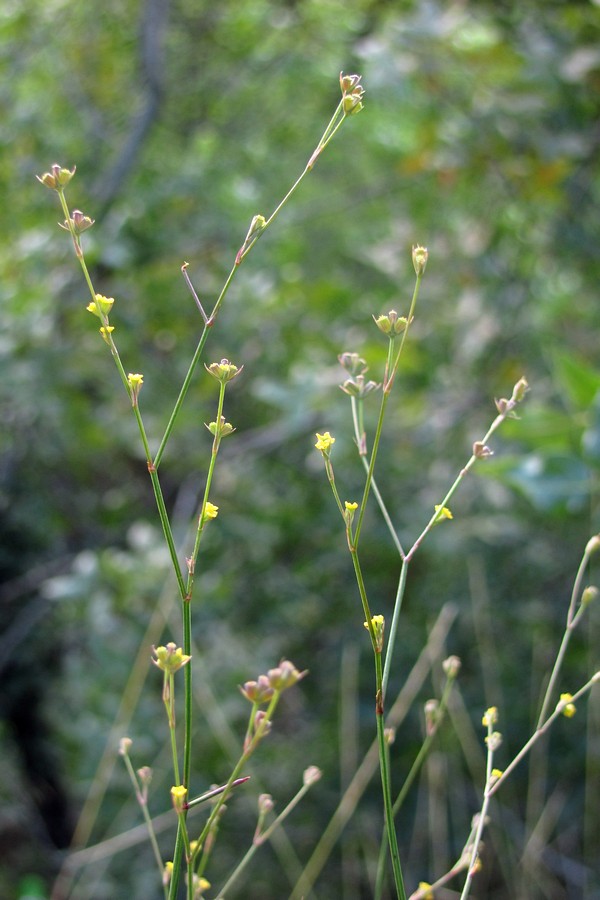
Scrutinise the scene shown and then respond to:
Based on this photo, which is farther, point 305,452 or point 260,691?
point 305,452

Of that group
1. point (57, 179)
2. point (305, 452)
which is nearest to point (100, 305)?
point (57, 179)

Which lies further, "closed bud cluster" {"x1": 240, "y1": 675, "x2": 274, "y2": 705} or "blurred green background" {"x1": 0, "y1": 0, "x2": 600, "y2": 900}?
"blurred green background" {"x1": 0, "y1": 0, "x2": 600, "y2": 900}

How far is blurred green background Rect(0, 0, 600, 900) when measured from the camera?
1265 millimetres

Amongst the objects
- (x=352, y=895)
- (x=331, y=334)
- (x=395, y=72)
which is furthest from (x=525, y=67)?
(x=352, y=895)

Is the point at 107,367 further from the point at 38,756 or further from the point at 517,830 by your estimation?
the point at 517,830

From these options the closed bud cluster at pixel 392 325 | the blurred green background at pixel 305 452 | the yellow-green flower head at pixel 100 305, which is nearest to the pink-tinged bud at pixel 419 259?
the closed bud cluster at pixel 392 325

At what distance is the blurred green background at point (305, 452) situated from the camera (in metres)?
1.26

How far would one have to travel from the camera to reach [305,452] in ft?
5.15

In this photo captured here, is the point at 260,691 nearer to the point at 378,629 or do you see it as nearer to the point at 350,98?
the point at 378,629

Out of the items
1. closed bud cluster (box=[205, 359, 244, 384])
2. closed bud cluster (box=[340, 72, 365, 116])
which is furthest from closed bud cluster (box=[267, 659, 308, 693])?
closed bud cluster (box=[340, 72, 365, 116])

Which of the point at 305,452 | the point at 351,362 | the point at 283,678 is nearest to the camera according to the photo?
the point at 283,678

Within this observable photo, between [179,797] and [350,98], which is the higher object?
[350,98]

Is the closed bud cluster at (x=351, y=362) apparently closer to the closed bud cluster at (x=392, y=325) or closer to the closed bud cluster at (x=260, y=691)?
the closed bud cluster at (x=392, y=325)

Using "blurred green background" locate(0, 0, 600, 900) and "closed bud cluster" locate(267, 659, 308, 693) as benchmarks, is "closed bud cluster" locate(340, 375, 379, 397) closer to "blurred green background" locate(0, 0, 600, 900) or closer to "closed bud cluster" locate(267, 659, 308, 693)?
"closed bud cluster" locate(267, 659, 308, 693)
